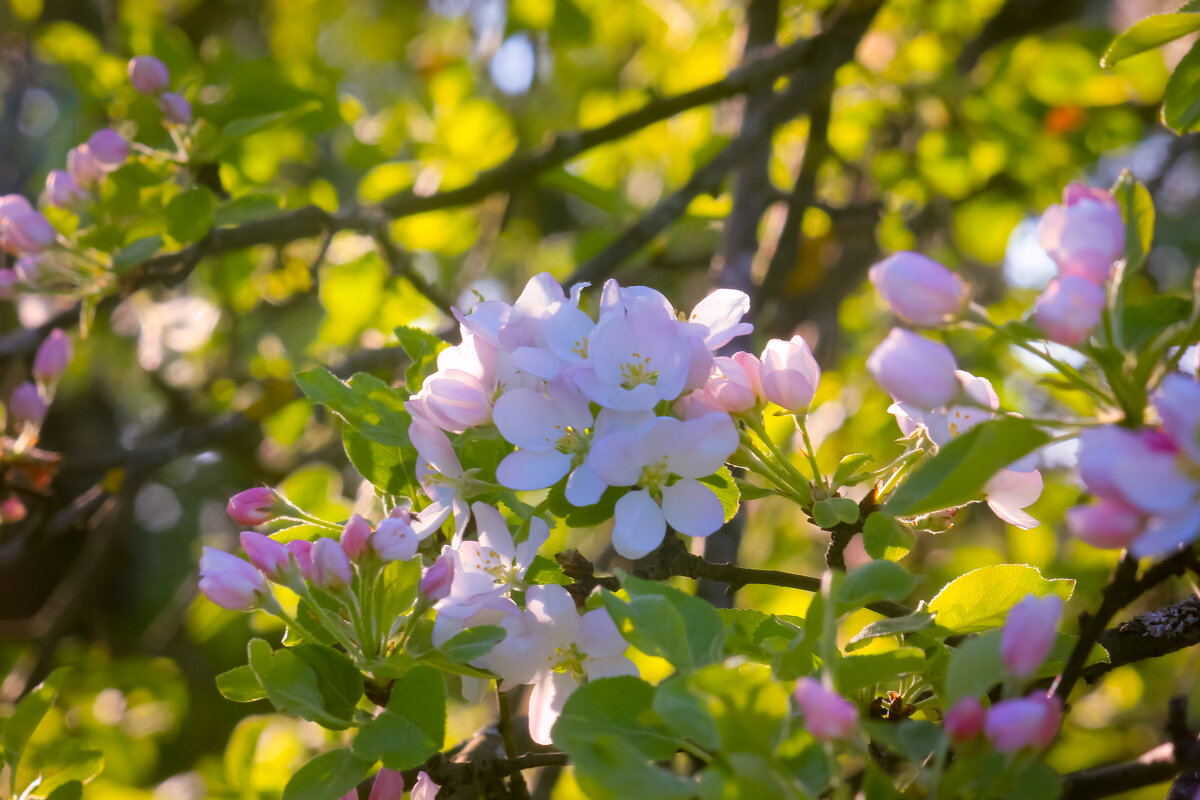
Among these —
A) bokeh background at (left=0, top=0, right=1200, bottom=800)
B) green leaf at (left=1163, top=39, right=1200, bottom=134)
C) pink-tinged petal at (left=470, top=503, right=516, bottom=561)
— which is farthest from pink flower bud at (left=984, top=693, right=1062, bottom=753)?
bokeh background at (left=0, top=0, right=1200, bottom=800)

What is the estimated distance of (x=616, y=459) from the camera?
2.53 ft

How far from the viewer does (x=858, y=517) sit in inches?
32.7

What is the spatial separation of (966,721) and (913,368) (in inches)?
9.1

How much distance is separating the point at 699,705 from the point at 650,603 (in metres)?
0.08

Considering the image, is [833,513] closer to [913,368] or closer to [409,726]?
[913,368]

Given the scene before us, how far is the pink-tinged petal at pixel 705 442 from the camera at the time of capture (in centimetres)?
77

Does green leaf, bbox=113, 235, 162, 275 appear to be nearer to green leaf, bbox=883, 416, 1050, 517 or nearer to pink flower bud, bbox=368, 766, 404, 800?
pink flower bud, bbox=368, 766, 404, 800

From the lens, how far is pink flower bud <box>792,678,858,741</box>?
0.57 m

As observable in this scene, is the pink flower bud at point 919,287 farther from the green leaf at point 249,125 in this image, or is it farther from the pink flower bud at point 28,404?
the pink flower bud at point 28,404

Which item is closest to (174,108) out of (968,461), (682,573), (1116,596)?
(682,573)

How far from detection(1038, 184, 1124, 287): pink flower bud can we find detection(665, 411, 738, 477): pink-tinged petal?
0.28m

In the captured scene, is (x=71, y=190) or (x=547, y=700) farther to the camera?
(x=71, y=190)

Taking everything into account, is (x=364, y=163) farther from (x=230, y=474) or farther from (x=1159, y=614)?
(x=230, y=474)

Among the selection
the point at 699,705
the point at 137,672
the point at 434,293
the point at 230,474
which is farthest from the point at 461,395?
the point at 230,474
